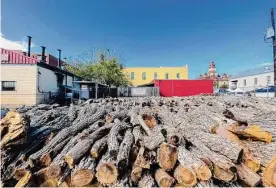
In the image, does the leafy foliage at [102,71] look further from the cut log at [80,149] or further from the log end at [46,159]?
the log end at [46,159]

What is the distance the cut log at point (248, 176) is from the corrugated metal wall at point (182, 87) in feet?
66.5

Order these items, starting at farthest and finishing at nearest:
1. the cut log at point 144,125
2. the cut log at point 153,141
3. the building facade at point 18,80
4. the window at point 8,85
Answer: the window at point 8,85
the building facade at point 18,80
the cut log at point 144,125
the cut log at point 153,141

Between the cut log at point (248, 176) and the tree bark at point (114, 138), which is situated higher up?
the tree bark at point (114, 138)

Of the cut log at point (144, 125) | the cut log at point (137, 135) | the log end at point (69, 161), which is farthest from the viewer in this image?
the cut log at point (144, 125)

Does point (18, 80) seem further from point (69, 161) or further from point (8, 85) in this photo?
point (69, 161)

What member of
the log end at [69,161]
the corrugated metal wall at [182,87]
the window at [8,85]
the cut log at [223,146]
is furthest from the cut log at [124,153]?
the corrugated metal wall at [182,87]

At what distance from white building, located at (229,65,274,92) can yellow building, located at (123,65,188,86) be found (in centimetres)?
1239

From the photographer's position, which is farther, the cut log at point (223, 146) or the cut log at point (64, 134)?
the cut log at point (64, 134)

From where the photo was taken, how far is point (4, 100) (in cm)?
1535

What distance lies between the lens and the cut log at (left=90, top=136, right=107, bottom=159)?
3.26 m

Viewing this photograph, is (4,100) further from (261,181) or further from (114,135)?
(261,181)

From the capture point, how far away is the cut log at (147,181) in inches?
114

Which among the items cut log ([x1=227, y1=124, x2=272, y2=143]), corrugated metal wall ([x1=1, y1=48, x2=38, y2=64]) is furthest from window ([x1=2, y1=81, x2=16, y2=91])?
cut log ([x1=227, y1=124, x2=272, y2=143])

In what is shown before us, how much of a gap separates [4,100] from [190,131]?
16742 mm
